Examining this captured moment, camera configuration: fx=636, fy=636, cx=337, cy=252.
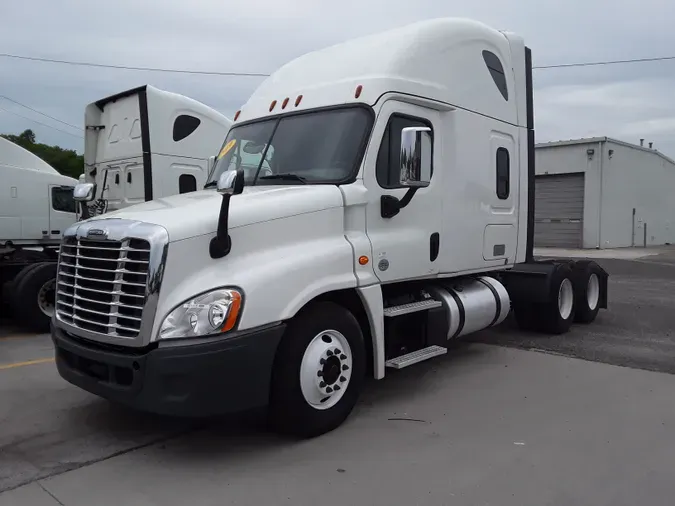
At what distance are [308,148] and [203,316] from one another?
211 centimetres

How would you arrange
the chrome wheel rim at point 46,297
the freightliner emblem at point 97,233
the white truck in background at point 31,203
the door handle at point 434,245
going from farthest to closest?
1. the white truck in background at point 31,203
2. the chrome wheel rim at point 46,297
3. the door handle at point 434,245
4. the freightliner emblem at point 97,233

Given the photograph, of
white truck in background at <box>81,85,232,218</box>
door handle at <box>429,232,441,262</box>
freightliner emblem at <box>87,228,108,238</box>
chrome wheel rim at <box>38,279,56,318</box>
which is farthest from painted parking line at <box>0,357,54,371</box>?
door handle at <box>429,232,441,262</box>

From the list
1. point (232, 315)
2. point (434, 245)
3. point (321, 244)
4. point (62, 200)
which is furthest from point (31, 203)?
point (232, 315)

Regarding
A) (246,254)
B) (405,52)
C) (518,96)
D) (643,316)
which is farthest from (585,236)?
(246,254)

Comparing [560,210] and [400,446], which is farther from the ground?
[560,210]

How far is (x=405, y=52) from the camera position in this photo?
6.17 m

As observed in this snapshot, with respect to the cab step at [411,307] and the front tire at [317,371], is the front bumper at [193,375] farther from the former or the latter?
the cab step at [411,307]

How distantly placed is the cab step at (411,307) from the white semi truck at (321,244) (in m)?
0.02

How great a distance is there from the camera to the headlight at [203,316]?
4340 mm

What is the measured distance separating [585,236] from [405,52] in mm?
25471

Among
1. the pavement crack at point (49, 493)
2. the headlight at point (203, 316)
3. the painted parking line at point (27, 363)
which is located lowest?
the pavement crack at point (49, 493)

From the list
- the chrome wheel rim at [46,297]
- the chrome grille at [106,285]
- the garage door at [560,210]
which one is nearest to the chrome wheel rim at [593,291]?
the chrome grille at [106,285]

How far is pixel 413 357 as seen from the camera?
5934mm

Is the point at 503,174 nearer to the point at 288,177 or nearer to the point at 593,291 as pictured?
the point at 288,177
